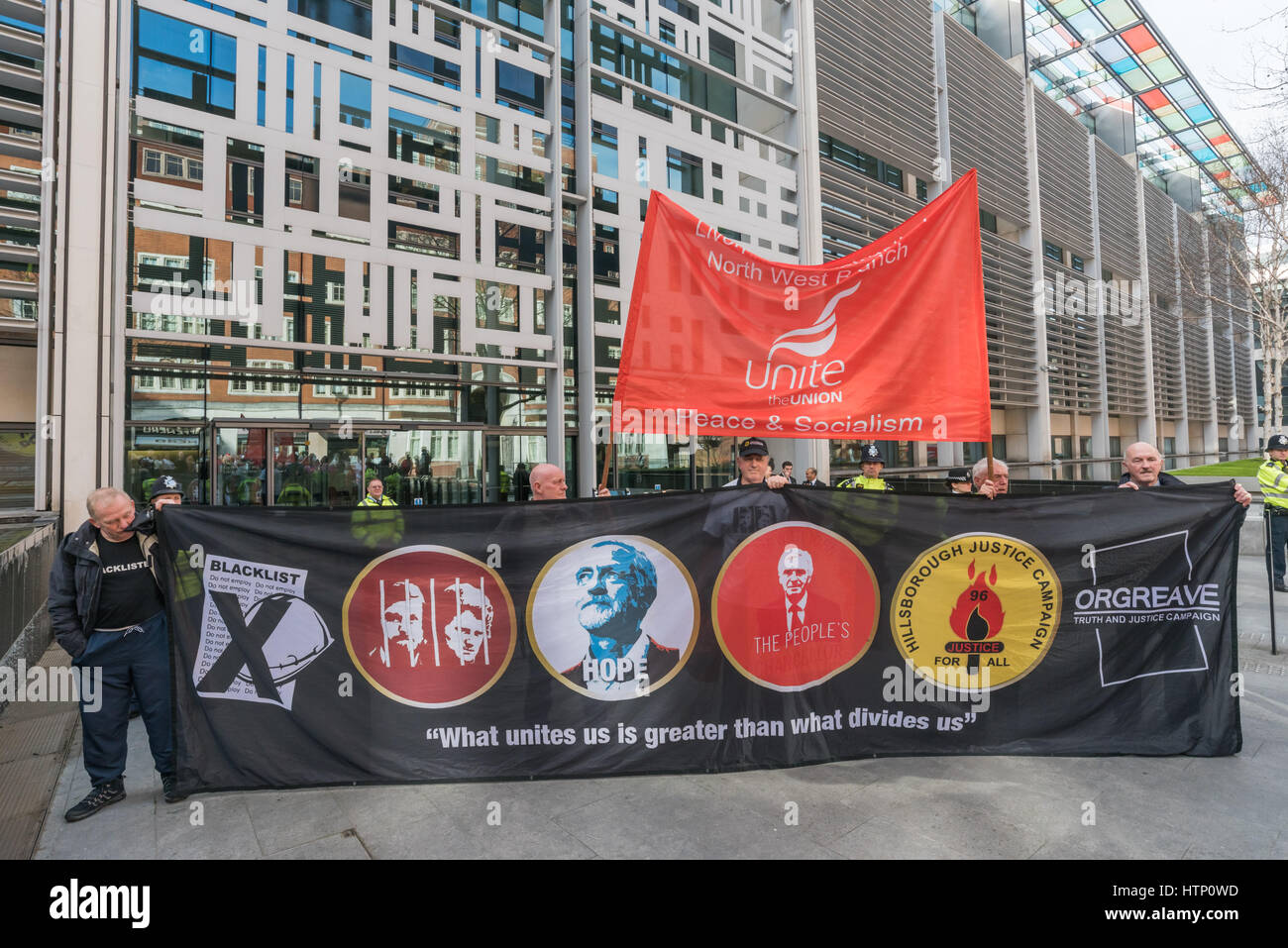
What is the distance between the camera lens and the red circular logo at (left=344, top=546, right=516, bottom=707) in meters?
3.91

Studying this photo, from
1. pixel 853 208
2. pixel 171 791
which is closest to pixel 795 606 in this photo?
pixel 171 791

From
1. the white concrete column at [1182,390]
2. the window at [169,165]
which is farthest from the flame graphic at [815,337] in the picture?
the white concrete column at [1182,390]

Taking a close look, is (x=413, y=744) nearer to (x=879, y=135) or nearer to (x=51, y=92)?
(x=51, y=92)

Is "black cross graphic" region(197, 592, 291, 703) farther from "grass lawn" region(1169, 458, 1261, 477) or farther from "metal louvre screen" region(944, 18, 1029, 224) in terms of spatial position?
"metal louvre screen" region(944, 18, 1029, 224)

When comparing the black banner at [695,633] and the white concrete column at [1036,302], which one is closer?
the black banner at [695,633]

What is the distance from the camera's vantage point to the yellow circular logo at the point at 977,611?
4.20 meters

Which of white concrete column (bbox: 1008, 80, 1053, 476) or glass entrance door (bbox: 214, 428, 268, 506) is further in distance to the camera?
white concrete column (bbox: 1008, 80, 1053, 476)

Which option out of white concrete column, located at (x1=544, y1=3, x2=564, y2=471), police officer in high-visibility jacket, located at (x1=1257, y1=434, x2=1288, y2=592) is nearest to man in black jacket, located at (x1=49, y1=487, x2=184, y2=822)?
white concrete column, located at (x1=544, y1=3, x2=564, y2=471)

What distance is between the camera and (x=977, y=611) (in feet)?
14.0

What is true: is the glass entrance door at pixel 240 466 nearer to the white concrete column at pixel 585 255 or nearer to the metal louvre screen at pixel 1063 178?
the white concrete column at pixel 585 255

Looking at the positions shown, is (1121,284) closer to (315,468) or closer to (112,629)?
(315,468)

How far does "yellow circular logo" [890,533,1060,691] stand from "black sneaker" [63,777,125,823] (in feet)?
15.8

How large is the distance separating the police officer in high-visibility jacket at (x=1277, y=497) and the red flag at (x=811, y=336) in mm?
→ 6947

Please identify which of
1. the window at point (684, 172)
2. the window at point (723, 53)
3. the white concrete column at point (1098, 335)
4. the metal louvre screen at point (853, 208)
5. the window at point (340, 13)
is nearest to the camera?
the window at point (340, 13)
